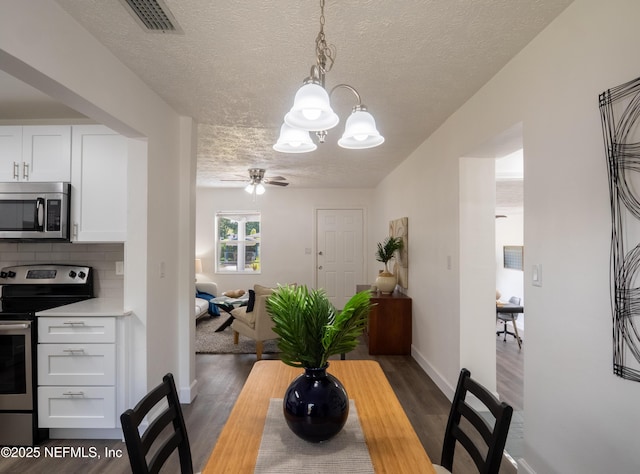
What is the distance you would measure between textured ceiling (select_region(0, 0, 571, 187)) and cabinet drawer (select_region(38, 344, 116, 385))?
1869mm

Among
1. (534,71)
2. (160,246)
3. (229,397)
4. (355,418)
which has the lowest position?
(229,397)

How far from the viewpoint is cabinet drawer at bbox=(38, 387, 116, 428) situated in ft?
7.42

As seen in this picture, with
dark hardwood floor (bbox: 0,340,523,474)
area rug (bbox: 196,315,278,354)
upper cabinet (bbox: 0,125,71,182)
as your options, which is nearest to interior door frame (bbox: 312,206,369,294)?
area rug (bbox: 196,315,278,354)

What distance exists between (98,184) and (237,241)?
14.8 feet

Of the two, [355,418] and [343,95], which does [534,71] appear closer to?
[343,95]

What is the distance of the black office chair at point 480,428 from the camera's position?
102 cm

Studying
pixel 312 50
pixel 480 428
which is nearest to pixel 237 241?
pixel 312 50

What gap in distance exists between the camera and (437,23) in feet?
5.35

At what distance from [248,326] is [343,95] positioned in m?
2.88

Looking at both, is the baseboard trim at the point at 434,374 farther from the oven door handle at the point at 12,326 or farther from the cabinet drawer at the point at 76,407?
the oven door handle at the point at 12,326

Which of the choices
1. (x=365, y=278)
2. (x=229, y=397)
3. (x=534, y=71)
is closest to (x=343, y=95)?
(x=534, y=71)

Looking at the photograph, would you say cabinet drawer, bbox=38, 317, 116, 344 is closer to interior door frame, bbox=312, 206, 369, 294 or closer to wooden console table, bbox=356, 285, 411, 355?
wooden console table, bbox=356, 285, 411, 355

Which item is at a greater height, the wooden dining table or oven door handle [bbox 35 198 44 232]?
oven door handle [bbox 35 198 44 232]

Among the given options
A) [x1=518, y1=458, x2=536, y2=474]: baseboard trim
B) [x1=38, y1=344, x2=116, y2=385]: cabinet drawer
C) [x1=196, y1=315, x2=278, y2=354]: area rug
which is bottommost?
[x1=196, y1=315, x2=278, y2=354]: area rug
